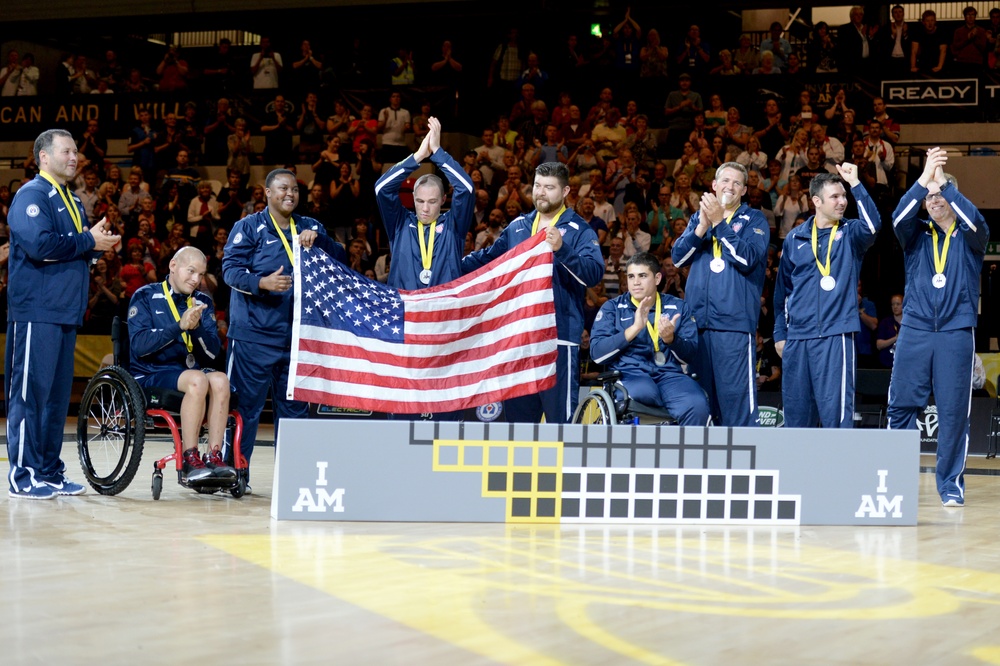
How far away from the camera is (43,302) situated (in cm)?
655

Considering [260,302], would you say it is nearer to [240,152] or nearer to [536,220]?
[536,220]

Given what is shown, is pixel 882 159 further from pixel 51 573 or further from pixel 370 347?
pixel 51 573

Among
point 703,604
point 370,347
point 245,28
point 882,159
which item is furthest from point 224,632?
point 245,28

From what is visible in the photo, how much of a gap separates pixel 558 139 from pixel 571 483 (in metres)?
9.47

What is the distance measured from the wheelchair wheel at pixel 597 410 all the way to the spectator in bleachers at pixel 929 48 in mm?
9847

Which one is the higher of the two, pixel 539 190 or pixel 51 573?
pixel 539 190

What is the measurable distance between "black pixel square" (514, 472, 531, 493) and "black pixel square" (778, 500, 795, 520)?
4.11 ft

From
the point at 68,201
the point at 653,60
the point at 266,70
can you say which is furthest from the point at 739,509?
the point at 266,70

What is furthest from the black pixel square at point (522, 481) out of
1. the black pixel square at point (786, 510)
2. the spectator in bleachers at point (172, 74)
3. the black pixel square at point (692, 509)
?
the spectator in bleachers at point (172, 74)

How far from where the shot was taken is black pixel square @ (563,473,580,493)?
5875 mm

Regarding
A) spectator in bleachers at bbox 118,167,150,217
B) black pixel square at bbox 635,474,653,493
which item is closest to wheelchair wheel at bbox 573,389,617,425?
black pixel square at bbox 635,474,653,493

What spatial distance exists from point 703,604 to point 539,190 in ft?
11.9

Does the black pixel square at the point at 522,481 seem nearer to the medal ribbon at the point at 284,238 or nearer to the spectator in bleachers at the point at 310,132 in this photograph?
the medal ribbon at the point at 284,238

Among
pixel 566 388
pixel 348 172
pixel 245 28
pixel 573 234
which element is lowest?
pixel 566 388
